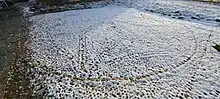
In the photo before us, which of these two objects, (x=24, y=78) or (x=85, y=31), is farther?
(x=85, y=31)

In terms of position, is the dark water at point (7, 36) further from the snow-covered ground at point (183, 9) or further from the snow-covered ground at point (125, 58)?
the snow-covered ground at point (183, 9)

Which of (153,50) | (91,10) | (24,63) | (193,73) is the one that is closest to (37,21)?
(91,10)

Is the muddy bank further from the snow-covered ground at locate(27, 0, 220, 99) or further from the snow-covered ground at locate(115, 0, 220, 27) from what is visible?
the snow-covered ground at locate(115, 0, 220, 27)

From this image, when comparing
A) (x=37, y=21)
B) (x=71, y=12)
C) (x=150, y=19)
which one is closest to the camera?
(x=150, y=19)

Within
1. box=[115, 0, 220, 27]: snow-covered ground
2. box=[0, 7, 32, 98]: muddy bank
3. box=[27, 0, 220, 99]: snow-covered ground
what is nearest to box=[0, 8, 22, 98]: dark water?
box=[0, 7, 32, 98]: muddy bank

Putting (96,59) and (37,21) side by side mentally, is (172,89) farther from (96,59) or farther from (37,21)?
(37,21)

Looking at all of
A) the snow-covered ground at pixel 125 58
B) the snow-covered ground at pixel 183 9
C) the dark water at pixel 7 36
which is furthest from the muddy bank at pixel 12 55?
the snow-covered ground at pixel 183 9
